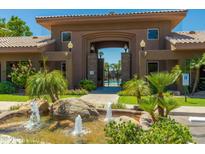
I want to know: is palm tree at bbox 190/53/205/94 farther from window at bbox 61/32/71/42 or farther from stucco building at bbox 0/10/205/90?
window at bbox 61/32/71/42

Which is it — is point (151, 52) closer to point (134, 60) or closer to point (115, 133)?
point (134, 60)

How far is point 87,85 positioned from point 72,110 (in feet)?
39.9

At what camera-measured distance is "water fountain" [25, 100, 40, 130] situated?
419 inches

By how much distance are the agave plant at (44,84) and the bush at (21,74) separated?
31.9ft

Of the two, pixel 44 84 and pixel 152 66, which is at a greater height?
pixel 152 66

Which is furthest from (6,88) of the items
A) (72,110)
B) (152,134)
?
(152,134)

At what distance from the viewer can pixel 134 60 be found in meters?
25.1

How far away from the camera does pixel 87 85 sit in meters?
23.4

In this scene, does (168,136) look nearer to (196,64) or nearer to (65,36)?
(196,64)

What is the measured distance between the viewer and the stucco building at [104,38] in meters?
22.9

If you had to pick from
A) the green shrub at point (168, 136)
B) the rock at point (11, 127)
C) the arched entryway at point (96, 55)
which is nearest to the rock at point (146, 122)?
the green shrub at point (168, 136)

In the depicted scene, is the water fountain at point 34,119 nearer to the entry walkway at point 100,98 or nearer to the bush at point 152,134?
the entry walkway at point 100,98

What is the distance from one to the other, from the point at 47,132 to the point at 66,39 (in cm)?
1707
